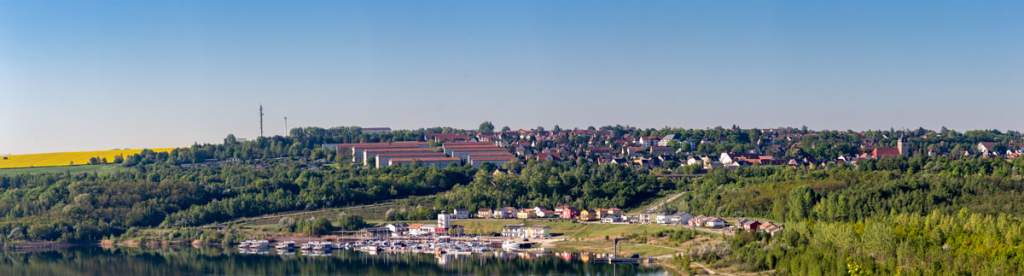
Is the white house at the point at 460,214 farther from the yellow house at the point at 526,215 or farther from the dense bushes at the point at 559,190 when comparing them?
the yellow house at the point at 526,215

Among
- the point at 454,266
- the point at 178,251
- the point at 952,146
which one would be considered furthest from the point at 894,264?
the point at 952,146

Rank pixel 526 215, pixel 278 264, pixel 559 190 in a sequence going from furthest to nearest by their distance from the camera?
1. pixel 559 190
2. pixel 526 215
3. pixel 278 264

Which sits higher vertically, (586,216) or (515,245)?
(586,216)

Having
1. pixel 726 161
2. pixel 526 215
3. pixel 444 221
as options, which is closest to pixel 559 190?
pixel 526 215

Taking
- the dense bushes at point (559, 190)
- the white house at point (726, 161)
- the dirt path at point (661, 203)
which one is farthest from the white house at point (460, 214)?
the white house at point (726, 161)

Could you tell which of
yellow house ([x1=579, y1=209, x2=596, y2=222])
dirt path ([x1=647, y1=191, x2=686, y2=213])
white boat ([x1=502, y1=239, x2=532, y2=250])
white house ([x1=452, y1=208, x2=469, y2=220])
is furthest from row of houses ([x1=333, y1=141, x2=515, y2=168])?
white boat ([x1=502, y1=239, x2=532, y2=250])

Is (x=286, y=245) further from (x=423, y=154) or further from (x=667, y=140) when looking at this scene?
(x=667, y=140)

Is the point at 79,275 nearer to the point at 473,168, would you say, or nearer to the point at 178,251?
the point at 178,251
